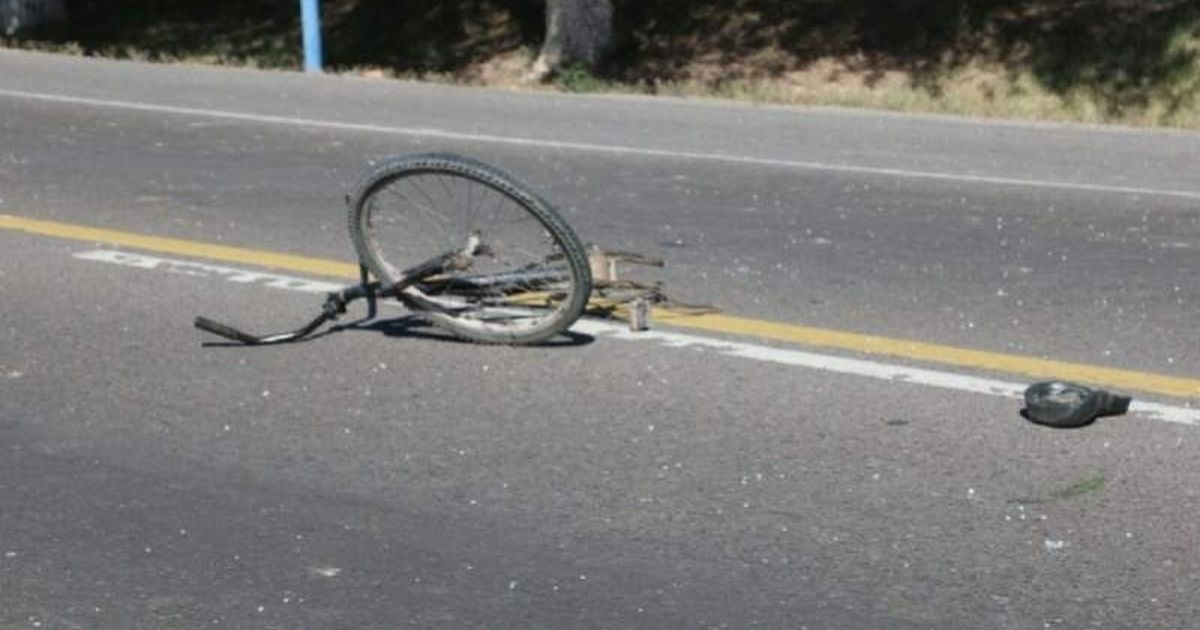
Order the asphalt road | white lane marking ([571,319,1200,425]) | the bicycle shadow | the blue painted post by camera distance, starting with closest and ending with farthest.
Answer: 1. the asphalt road
2. white lane marking ([571,319,1200,425])
3. the bicycle shadow
4. the blue painted post

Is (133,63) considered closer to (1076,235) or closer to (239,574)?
(1076,235)

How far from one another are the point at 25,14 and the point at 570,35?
25.0 ft

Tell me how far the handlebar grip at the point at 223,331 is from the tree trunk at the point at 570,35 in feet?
40.4

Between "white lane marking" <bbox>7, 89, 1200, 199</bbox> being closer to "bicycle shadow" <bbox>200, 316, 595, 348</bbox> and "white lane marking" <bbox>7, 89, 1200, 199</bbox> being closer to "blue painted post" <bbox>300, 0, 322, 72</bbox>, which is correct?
"blue painted post" <bbox>300, 0, 322, 72</bbox>

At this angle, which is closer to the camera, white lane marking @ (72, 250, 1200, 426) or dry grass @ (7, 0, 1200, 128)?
white lane marking @ (72, 250, 1200, 426)

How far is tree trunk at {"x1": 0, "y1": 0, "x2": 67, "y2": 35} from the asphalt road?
13.6m

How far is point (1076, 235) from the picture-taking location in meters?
9.82

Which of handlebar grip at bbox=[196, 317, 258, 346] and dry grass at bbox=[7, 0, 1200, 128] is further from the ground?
handlebar grip at bbox=[196, 317, 258, 346]

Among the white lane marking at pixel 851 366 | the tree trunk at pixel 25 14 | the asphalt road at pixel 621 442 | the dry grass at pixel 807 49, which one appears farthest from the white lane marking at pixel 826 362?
the tree trunk at pixel 25 14

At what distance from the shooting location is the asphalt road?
16.6ft

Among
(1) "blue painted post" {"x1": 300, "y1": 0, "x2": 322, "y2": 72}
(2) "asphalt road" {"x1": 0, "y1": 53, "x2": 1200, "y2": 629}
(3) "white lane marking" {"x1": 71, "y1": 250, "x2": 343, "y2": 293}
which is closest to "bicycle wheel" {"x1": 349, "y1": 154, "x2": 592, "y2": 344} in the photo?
(2) "asphalt road" {"x1": 0, "y1": 53, "x2": 1200, "y2": 629}

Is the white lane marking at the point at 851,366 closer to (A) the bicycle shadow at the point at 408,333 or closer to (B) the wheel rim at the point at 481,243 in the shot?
(A) the bicycle shadow at the point at 408,333

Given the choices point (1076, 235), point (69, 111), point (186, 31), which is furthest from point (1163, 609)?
point (186, 31)

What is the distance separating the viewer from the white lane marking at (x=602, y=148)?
11.5m
